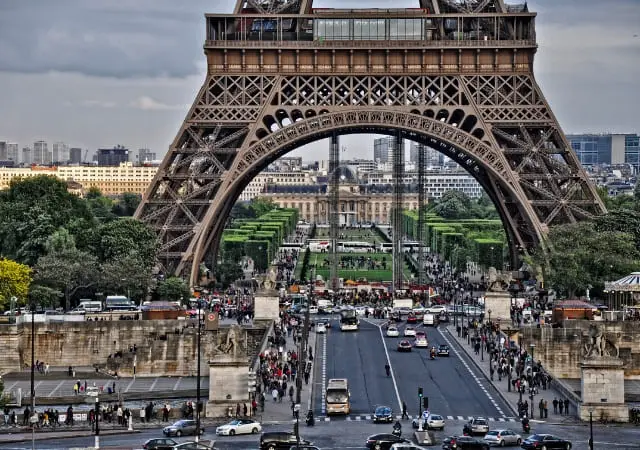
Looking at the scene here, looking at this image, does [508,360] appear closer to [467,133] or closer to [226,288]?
[467,133]

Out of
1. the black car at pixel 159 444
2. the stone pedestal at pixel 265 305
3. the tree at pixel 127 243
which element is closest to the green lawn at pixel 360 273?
the tree at pixel 127 243

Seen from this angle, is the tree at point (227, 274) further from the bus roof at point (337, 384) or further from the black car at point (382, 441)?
the black car at point (382, 441)

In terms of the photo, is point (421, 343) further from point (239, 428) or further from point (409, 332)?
point (239, 428)

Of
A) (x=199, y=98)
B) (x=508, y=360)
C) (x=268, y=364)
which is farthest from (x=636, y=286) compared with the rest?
(x=199, y=98)

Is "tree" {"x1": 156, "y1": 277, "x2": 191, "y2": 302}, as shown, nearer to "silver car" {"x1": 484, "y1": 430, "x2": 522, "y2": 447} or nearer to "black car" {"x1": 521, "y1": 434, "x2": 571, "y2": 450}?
"silver car" {"x1": 484, "y1": 430, "x2": 522, "y2": 447}

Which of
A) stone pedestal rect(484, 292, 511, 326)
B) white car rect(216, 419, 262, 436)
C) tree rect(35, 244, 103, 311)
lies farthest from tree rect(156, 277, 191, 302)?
white car rect(216, 419, 262, 436)

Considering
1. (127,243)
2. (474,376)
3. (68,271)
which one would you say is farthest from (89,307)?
(474,376)
